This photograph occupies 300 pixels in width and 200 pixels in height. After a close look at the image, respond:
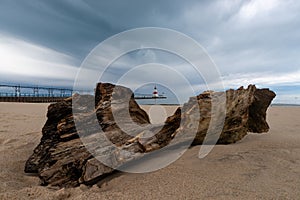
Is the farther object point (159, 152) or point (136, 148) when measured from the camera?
point (159, 152)

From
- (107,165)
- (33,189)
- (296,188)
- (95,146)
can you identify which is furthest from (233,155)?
(33,189)

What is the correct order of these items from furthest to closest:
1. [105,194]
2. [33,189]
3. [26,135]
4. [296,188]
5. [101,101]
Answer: [26,135] < [101,101] < [33,189] < [105,194] < [296,188]

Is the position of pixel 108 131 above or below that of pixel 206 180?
above

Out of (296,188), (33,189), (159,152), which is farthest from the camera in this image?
(159,152)

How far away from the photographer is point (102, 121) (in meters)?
3.46

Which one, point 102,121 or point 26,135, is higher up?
point 102,121

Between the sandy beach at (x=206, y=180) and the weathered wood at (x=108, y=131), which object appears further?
the weathered wood at (x=108, y=131)

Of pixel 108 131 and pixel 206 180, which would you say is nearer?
pixel 206 180

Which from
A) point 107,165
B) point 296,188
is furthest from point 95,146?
point 296,188

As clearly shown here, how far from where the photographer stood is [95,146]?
3.04m

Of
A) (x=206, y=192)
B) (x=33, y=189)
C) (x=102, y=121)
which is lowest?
(x=33, y=189)

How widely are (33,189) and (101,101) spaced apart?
5.61 feet

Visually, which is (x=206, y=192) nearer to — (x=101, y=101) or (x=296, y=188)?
(x=296, y=188)

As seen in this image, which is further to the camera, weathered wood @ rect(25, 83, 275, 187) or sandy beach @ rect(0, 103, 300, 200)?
weathered wood @ rect(25, 83, 275, 187)
